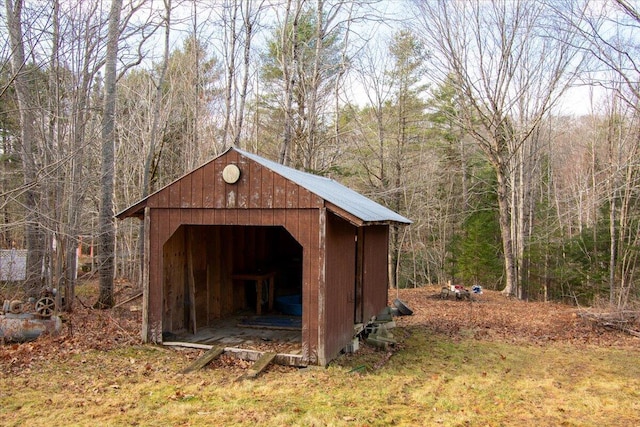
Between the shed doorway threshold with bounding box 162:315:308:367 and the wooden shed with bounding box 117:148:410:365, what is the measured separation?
213 millimetres

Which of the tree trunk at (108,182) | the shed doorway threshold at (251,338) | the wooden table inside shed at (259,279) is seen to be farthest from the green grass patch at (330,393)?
the tree trunk at (108,182)

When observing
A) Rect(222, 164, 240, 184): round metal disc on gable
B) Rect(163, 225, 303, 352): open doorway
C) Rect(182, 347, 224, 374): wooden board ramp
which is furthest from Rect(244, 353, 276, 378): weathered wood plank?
Rect(222, 164, 240, 184): round metal disc on gable

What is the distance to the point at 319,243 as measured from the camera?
6602mm

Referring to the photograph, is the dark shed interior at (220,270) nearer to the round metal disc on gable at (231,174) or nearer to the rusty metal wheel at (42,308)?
the round metal disc on gable at (231,174)

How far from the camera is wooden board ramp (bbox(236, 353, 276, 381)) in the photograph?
20.1 ft

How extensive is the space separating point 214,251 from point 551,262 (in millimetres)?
15618

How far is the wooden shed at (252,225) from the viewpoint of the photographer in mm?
6637

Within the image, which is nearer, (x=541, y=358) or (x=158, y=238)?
(x=158, y=238)

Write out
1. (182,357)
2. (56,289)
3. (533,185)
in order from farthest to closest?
(533,185)
(56,289)
(182,357)

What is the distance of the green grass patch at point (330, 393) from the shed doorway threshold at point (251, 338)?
0.38 metres

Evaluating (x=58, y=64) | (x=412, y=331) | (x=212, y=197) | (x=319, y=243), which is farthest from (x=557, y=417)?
(x=58, y=64)

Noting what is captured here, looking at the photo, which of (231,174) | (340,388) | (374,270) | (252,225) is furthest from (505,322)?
(231,174)

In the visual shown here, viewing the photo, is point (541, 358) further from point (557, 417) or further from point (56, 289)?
point (56, 289)

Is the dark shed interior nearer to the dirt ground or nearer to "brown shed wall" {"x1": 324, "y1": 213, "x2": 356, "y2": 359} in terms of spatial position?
the dirt ground
